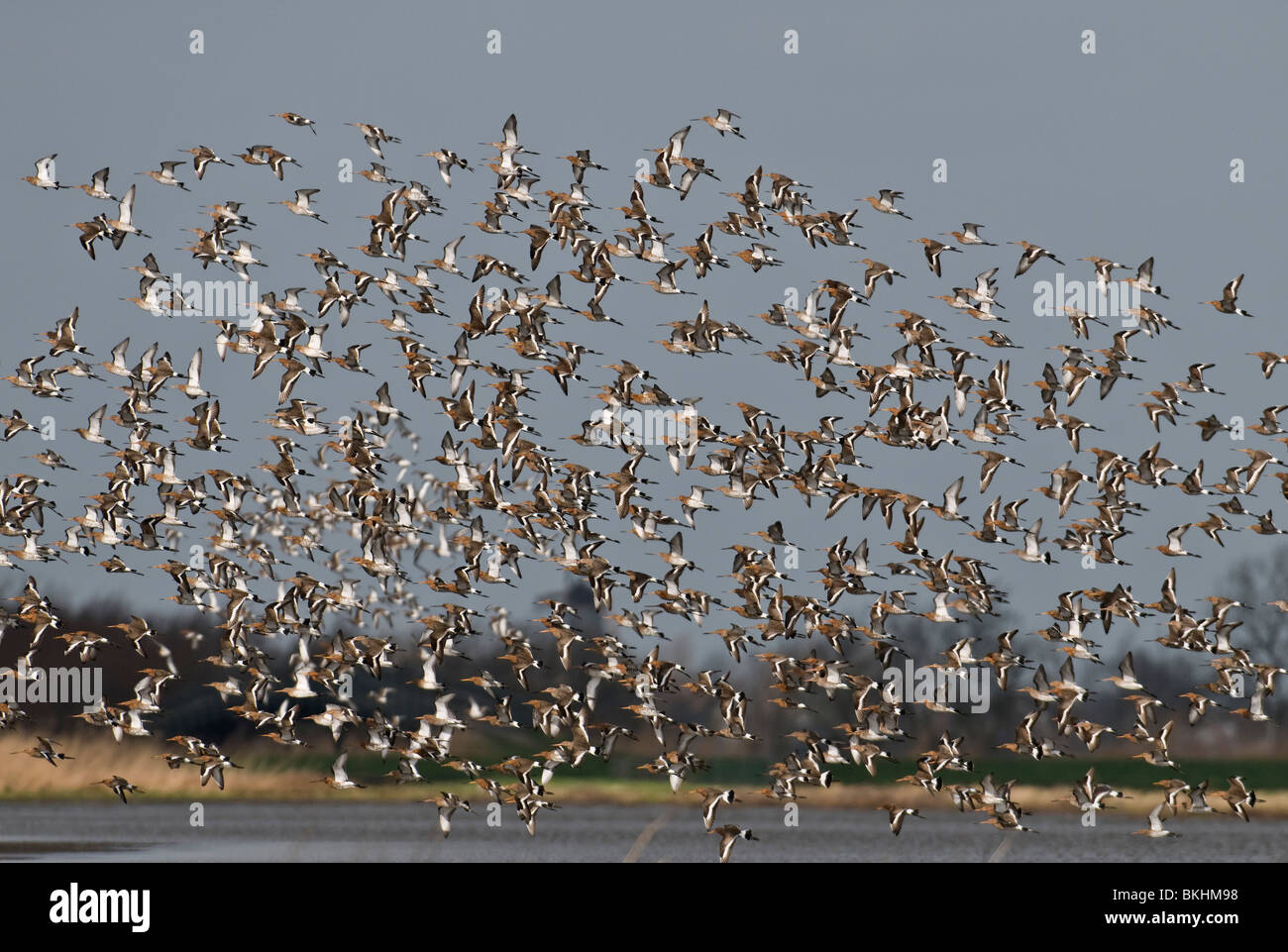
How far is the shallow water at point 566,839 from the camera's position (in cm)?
5556

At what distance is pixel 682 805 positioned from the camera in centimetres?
7125

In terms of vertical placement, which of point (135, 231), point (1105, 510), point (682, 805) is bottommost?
point (682, 805)

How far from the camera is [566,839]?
60688mm

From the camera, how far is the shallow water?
55.6m

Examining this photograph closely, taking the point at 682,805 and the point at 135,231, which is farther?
the point at 682,805

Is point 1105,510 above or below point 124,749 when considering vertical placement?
above

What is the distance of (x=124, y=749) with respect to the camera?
201 ft
